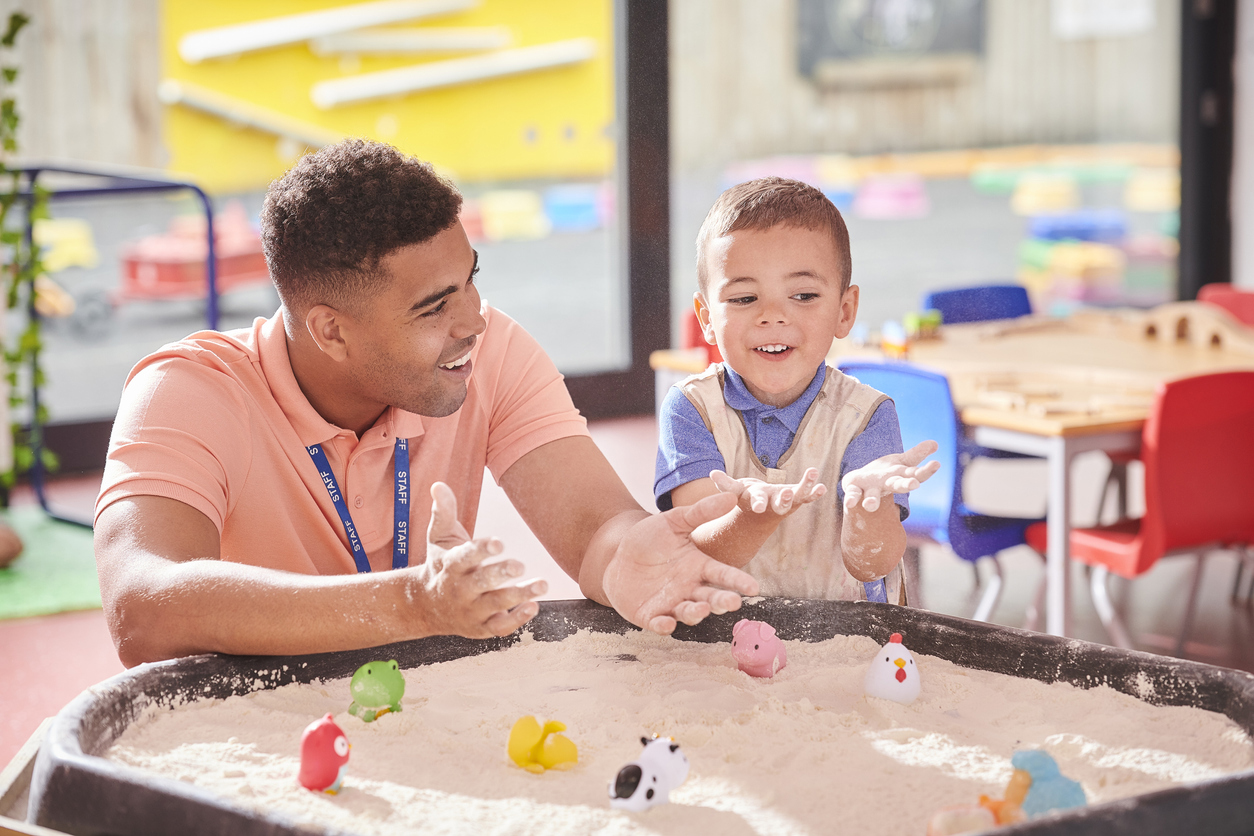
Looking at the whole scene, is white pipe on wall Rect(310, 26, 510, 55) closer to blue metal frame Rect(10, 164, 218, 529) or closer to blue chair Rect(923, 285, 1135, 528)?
blue metal frame Rect(10, 164, 218, 529)

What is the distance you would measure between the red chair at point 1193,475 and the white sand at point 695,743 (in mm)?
1461

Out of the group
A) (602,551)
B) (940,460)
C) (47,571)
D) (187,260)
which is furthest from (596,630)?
(187,260)

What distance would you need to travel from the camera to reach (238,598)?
117 centimetres

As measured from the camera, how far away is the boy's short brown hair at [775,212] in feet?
4.73

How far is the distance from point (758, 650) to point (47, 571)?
9.89 ft

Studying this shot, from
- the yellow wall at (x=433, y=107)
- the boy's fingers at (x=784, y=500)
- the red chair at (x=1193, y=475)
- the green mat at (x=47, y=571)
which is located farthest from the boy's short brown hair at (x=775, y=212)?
the yellow wall at (x=433, y=107)

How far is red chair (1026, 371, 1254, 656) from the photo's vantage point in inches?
98.7

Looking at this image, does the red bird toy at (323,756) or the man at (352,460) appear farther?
the man at (352,460)

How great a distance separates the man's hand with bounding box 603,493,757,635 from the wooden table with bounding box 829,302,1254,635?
1.39 metres

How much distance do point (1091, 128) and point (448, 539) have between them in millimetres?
6175

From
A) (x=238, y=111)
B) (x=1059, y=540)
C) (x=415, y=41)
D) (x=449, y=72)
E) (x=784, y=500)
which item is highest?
(x=415, y=41)

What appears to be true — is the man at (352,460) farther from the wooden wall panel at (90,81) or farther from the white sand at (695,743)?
the wooden wall panel at (90,81)

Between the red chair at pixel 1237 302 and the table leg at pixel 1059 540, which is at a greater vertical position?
the red chair at pixel 1237 302

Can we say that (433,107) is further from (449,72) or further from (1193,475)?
(1193,475)
